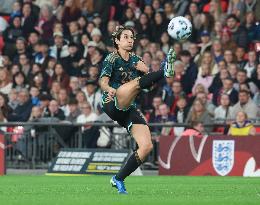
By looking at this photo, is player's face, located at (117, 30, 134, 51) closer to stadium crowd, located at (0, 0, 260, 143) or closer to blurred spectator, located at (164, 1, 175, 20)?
stadium crowd, located at (0, 0, 260, 143)

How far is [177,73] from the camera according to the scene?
84.8ft

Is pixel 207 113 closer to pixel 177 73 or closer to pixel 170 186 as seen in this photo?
pixel 177 73

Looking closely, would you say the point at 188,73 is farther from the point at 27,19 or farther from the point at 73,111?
the point at 27,19

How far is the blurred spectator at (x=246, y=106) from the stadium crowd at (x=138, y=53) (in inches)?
0.9

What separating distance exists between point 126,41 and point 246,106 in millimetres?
8530

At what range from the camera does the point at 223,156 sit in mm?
22672

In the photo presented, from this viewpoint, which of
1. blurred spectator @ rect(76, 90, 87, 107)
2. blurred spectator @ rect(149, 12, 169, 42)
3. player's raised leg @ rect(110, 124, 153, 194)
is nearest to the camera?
player's raised leg @ rect(110, 124, 153, 194)

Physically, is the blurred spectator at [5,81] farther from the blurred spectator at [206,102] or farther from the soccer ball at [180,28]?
the soccer ball at [180,28]

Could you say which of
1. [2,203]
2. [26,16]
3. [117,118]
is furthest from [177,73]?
[2,203]

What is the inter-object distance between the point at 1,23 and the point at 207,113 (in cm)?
862

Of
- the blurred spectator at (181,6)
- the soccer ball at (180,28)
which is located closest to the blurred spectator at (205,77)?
the blurred spectator at (181,6)

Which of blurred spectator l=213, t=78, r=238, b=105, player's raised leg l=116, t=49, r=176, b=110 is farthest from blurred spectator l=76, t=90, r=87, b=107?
player's raised leg l=116, t=49, r=176, b=110

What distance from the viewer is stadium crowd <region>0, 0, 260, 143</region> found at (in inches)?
964

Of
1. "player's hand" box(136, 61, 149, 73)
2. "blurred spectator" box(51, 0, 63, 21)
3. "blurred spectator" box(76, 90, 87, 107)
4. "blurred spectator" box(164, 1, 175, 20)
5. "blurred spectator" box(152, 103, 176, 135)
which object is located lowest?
"blurred spectator" box(152, 103, 176, 135)
